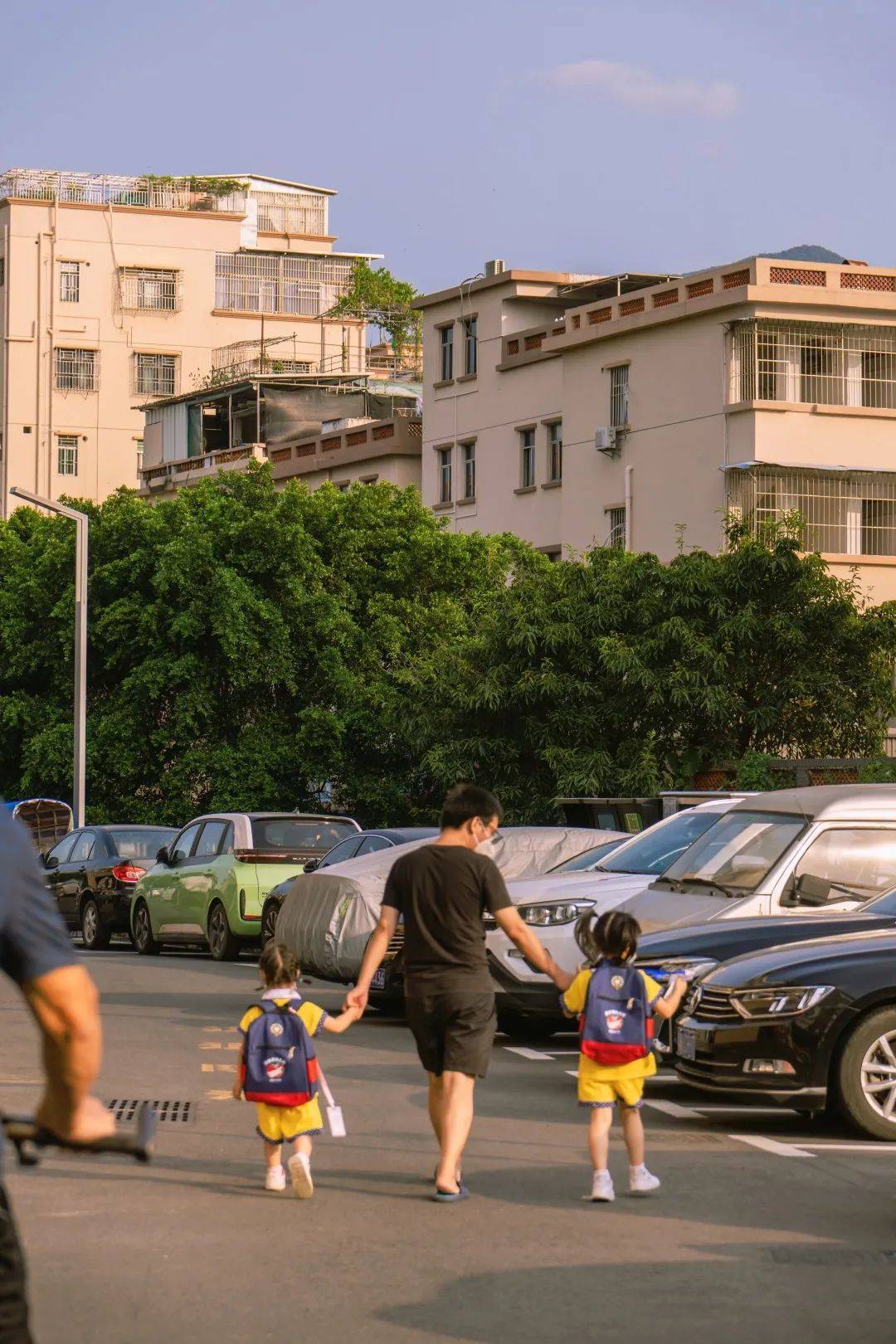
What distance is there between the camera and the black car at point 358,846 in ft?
65.4

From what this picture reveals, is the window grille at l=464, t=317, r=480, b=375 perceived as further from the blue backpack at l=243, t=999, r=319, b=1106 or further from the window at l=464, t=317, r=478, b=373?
the blue backpack at l=243, t=999, r=319, b=1106

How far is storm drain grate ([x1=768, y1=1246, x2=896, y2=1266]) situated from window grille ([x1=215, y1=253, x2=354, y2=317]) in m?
81.5

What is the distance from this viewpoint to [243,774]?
136 ft

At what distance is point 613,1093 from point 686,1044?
2.10m

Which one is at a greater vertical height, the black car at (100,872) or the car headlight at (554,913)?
the car headlight at (554,913)

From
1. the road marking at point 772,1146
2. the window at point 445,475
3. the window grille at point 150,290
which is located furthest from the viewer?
the window grille at point 150,290

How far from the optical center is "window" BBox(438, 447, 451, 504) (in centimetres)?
5706

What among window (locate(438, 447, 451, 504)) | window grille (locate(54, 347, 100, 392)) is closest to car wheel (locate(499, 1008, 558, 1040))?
window (locate(438, 447, 451, 504))

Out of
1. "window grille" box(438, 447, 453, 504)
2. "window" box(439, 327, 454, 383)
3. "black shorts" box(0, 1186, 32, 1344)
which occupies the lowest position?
"black shorts" box(0, 1186, 32, 1344)

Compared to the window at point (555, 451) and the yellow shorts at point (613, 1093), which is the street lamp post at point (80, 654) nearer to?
the window at point (555, 451)

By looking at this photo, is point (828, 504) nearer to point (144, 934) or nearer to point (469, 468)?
point (469, 468)

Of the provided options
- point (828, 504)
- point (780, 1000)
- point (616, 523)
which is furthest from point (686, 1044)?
point (616, 523)

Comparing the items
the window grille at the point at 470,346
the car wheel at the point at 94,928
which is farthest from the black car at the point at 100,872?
the window grille at the point at 470,346

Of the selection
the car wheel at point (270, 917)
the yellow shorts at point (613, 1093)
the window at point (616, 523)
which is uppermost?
the window at point (616, 523)
